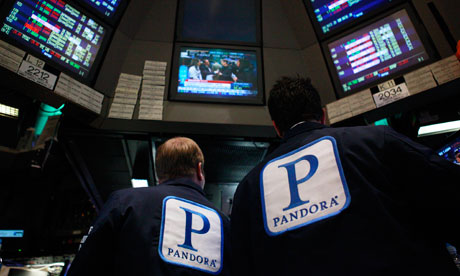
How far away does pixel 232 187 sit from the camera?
3266 millimetres

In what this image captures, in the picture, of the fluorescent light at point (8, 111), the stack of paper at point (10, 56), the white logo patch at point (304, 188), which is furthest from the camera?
the fluorescent light at point (8, 111)

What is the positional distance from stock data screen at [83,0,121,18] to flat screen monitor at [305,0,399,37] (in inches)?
75.7

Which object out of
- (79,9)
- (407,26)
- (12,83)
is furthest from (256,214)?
(79,9)

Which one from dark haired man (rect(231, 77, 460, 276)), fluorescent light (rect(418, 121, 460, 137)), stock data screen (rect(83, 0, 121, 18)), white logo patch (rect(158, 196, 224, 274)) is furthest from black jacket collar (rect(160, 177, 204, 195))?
stock data screen (rect(83, 0, 121, 18))

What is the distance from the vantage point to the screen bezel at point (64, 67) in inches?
77.3

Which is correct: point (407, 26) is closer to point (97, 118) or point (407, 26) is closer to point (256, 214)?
point (256, 214)

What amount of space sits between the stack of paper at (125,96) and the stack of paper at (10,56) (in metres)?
0.71

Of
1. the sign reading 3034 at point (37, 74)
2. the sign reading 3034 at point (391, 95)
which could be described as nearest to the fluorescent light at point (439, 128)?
the sign reading 3034 at point (391, 95)

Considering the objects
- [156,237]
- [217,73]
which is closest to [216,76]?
[217,73]

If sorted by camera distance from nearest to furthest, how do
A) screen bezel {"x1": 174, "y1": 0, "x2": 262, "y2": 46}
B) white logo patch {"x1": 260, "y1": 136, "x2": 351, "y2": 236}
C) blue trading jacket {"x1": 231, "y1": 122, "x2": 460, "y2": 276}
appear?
blue trading jacket {"x1": 231, "y1": 122, "x2": 460, "y2": 276}
white logo patch {"x1": 260, "y1": 136, "x2": 351, "y2": 236}
screen bezel {"x1": 174, "y1": 0, "x2": 262, "y2": 46}

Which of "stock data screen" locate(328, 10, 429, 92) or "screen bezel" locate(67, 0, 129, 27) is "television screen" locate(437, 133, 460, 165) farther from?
"screen bezel" locate(67, 0, 129, 27)

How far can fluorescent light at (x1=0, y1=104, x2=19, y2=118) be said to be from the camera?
2.37m

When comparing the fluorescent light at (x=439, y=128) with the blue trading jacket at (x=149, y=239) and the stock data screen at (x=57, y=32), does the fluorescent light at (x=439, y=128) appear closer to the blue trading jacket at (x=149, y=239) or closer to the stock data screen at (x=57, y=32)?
the blue trading jacket at (x=149, y=239)

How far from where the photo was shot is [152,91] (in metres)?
2.51
